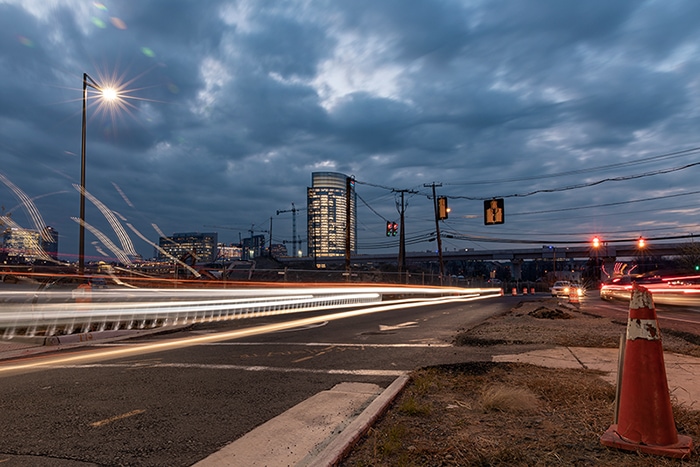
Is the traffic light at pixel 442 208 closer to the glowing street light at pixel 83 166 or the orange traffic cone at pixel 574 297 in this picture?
the orange traffic cone at pixel 574 297

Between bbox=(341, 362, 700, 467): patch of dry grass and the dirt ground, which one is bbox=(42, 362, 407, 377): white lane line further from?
bbox=(341, 362, 700, 467): patch of dry grass

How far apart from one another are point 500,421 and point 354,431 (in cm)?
138

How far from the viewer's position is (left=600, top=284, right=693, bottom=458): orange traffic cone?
12.0ft

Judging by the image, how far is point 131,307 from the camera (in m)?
16.6

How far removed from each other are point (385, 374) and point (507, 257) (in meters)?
132

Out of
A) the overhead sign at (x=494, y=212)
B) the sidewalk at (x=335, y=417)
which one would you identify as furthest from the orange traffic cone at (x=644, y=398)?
the overhead sign at (x=494, y=212)

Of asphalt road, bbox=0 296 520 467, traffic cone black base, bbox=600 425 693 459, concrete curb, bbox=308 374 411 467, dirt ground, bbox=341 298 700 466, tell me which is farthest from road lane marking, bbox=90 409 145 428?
traffic cone black base, bbox=600 425 693 459

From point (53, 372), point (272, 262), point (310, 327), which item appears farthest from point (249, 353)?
point (272, 262)

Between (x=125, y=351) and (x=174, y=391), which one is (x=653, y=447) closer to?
(x=174, y=391)

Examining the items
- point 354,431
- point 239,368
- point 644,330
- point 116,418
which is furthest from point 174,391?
point 644,330

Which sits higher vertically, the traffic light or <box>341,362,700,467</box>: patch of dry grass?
the traffic light

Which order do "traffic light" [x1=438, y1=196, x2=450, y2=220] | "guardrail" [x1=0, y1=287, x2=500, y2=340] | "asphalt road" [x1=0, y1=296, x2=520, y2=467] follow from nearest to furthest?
"asphalt road" [x1=0, y1=296, x2=520, y2=467]
"guardrail" [x1=0, y1=287, x2=500, y2=340]
"traffic light" [x1=438, y1=196, x2=450, y2=220]

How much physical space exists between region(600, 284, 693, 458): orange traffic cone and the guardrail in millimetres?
12571

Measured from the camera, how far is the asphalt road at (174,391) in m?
4.17
